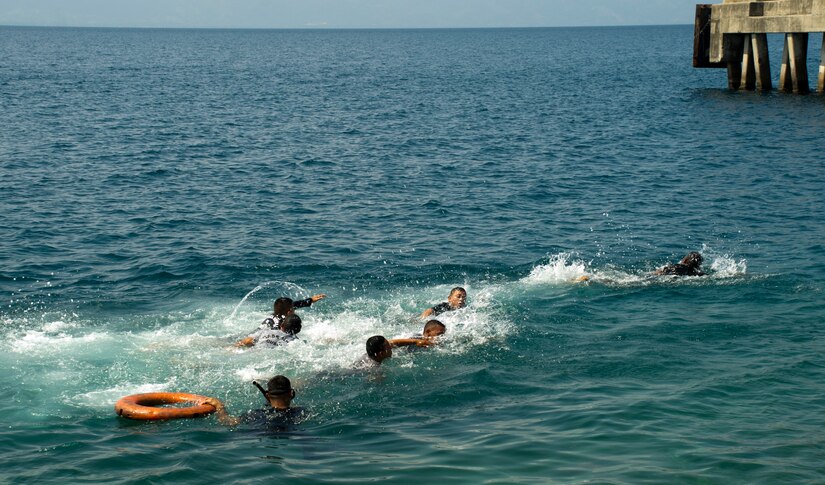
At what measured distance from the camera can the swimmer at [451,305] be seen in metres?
18.2

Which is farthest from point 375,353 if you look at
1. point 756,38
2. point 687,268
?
point 756,38

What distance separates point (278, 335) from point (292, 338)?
0.27 metres

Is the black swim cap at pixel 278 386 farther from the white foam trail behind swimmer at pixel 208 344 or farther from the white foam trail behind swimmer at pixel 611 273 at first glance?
the white foam trail behind swimmer at pixel 611 273

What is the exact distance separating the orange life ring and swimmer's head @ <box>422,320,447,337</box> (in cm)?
455

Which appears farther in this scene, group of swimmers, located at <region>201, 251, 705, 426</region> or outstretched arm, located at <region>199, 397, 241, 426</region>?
outstretched arm, located at <region>199, 397, 241, 426</region>

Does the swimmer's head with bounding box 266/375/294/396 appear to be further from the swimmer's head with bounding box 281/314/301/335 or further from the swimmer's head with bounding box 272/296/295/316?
the swimmer's head with bounding box 272/296/295/316

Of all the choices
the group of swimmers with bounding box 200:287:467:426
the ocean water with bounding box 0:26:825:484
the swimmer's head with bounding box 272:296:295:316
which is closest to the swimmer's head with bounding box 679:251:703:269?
the ocean water with bounding box 0:26:825:484

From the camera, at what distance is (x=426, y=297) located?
2045 cm

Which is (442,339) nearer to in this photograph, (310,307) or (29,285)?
(310,307)


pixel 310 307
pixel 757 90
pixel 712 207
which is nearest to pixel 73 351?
pixel 310 307

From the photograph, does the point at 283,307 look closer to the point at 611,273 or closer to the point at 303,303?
the point at 303,303

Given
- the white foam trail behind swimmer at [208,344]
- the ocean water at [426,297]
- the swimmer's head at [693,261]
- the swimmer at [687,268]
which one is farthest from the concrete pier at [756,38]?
the white foam trail behind swimmer at [208,344]

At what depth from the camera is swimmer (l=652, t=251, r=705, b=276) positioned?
68.5 ft

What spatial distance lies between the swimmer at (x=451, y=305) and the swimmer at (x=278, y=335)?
9.78ft
